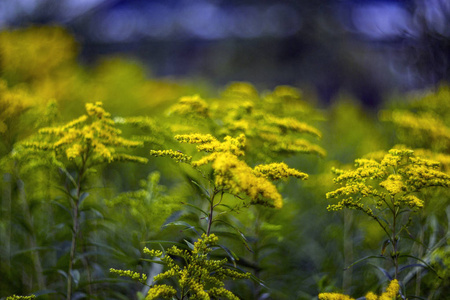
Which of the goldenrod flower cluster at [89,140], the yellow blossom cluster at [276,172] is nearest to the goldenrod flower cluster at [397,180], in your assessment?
the yellow blossom cluster at [276,172]

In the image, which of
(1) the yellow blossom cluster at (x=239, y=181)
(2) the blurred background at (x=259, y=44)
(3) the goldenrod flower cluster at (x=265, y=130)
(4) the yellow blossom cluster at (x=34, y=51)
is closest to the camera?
(1) the yellow blossom cluster at (x=239, y=181)

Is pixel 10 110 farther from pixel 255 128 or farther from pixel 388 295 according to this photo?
pixel 388 295

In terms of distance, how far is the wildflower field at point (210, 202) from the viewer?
143cm

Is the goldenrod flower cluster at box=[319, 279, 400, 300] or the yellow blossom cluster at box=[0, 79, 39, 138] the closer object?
the goldenrod flower cluster at box=[319, 279, 400, 300]

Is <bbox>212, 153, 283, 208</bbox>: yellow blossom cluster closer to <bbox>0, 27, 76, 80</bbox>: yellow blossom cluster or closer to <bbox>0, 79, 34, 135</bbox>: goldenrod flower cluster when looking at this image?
<bbox>0, 79, 34, 135</bbox>: goldenrod flower cluster

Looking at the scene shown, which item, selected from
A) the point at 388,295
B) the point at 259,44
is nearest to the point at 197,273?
the point at 388,295

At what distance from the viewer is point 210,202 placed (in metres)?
1.45

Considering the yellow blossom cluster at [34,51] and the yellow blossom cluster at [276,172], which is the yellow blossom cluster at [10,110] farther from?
the yellow blossom cluster at [34,51]

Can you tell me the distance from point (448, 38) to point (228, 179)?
259 centimetres

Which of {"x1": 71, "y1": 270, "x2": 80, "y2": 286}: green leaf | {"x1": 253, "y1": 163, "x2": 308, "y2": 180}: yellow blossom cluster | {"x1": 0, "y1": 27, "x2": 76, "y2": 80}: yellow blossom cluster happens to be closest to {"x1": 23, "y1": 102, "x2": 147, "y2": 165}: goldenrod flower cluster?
{"x1": 71, "y1": 270, "x2": 80, "y2": 286}: green leaf

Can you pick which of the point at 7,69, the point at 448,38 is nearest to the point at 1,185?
the point at 7,69

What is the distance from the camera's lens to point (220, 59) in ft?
45.5

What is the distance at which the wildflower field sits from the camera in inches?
56.1

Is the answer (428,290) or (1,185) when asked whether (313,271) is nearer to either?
(428,290)
